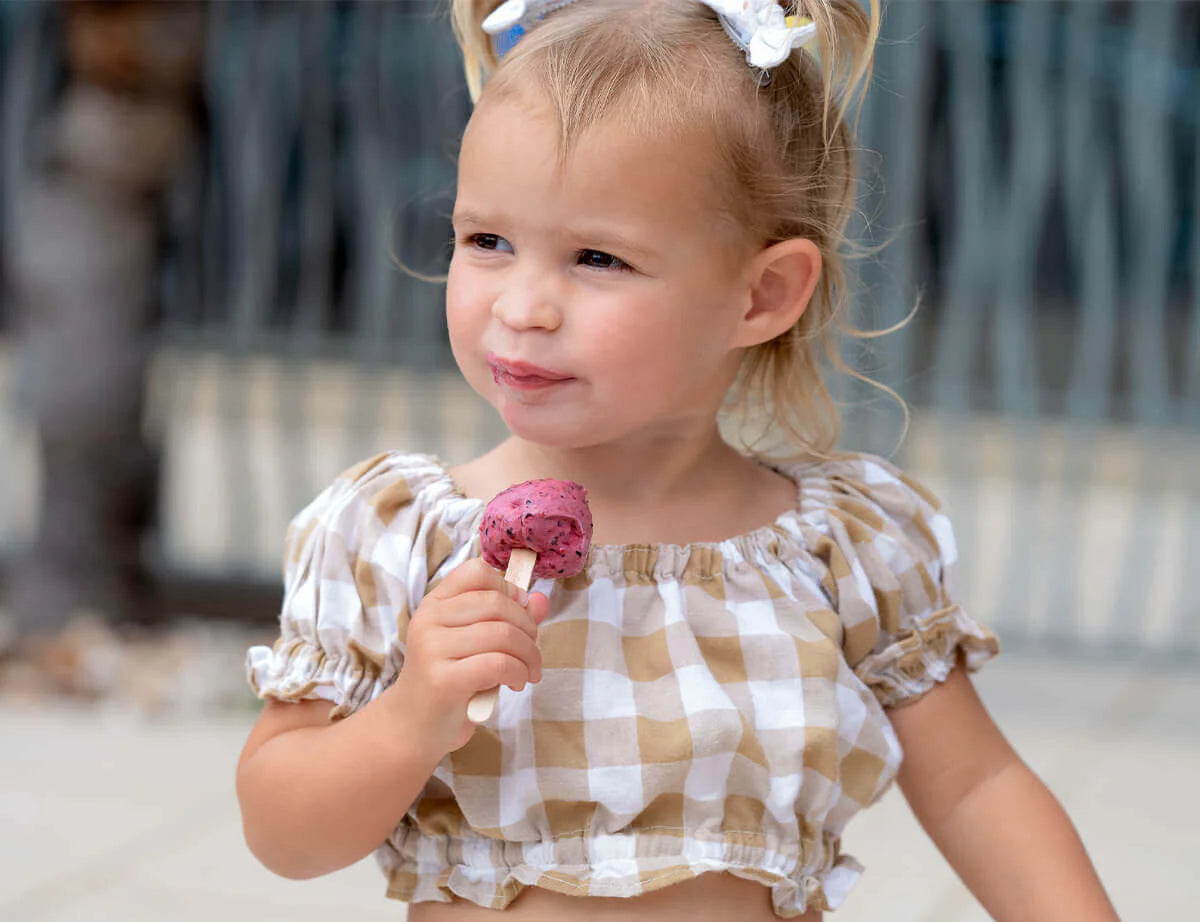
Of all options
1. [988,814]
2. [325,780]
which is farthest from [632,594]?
[988,814]

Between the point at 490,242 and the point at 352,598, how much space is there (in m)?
0.32

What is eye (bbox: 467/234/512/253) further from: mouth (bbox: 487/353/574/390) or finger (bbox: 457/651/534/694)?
finger (bbox: 457/651/534/694)

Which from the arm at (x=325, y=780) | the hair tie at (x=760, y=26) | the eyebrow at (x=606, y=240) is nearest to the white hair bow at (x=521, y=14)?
the hair tie at (x=760, y=26)

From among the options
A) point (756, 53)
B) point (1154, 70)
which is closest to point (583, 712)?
point (756, 53)

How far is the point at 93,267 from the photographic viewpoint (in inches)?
144

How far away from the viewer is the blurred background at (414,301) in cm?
361

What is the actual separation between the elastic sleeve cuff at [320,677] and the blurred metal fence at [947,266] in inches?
87.8

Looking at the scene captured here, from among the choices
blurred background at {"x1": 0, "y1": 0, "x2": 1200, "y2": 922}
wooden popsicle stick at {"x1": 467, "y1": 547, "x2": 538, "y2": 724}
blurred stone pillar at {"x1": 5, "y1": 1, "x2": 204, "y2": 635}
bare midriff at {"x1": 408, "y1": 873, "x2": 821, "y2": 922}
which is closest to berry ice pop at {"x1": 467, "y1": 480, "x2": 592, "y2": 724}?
wooden popsicle stick at {"x1": 467, "y1": 547, "x2": 538, "y2": 724}

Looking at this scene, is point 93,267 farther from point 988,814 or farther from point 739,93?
point 988,814

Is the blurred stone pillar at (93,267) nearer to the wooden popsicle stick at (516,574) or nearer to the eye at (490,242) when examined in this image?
the eye at (490,242)

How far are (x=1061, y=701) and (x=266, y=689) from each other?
259 centimetres

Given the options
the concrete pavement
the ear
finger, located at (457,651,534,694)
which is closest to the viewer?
finger, located at (457,651,534,694)

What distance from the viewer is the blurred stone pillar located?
3.60 metres

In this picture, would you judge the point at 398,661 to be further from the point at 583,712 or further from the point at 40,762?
the point at 40,762
